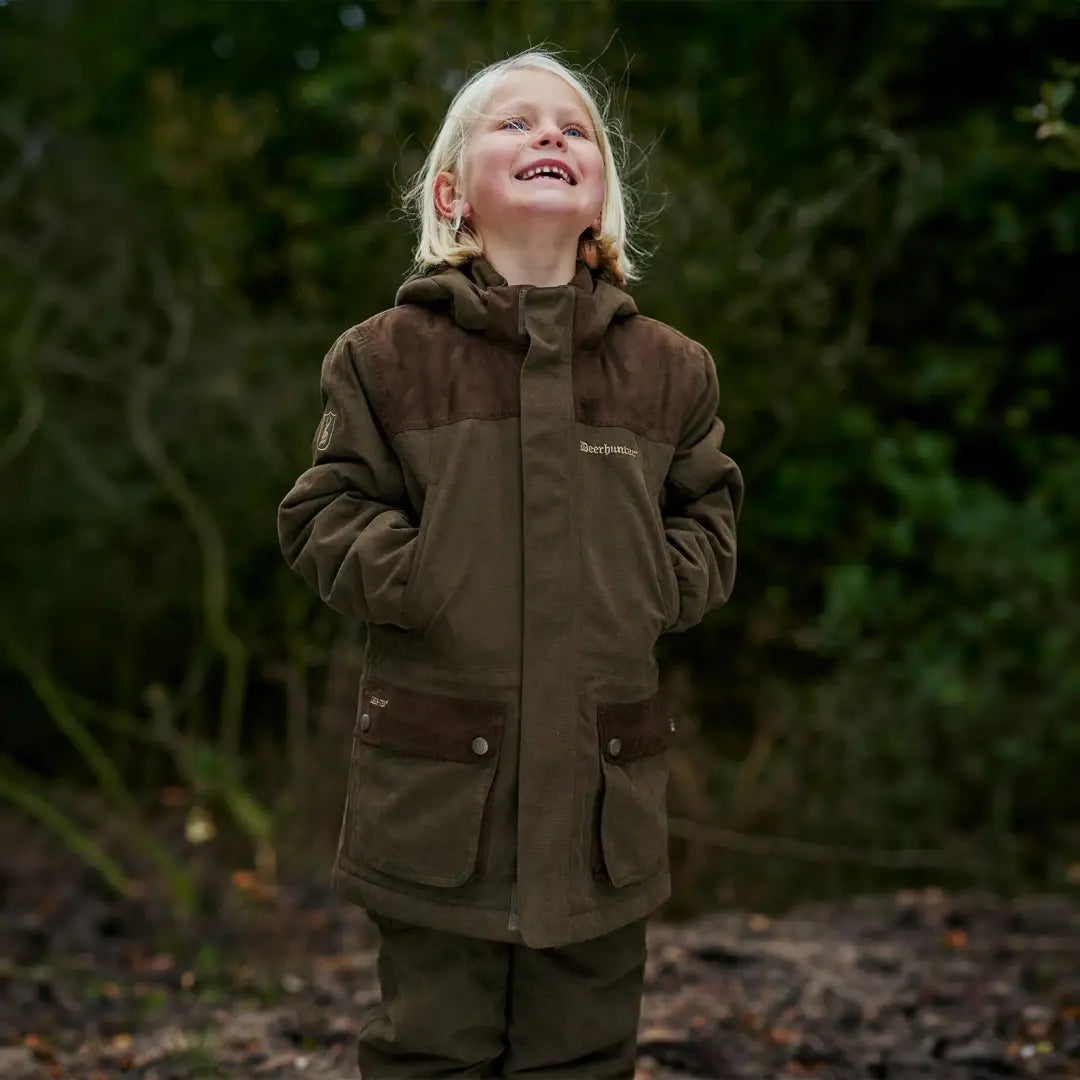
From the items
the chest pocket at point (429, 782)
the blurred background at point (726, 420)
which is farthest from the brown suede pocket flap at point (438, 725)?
the blurred background at point (726, 420)

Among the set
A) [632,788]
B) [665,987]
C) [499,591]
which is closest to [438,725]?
[499,591]

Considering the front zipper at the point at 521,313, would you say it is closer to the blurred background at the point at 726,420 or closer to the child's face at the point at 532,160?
the child's face at the point at 532,160

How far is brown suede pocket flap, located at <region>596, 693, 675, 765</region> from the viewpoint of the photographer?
2.22 m

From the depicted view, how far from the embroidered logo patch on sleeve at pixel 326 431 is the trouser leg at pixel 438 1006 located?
0.74 m

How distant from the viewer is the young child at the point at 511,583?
2.17 metres

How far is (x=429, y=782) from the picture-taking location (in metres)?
2.18

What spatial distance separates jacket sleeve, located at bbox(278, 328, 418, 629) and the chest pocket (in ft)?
0.47

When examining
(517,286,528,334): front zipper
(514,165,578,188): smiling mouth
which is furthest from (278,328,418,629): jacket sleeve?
(514,165,578,188): smiling mouth

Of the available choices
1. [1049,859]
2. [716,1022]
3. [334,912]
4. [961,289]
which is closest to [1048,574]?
[1049,859]

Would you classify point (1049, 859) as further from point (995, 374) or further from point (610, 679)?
point (610, 679)

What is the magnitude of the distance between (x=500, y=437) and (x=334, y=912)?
2634 mm

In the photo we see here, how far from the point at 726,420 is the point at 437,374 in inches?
114

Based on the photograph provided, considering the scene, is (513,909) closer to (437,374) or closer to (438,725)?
(438,725)

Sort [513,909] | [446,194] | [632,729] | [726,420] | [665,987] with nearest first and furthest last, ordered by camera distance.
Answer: [513,909] → [632,729] → [446,194] → [665,987] → [726,420]
